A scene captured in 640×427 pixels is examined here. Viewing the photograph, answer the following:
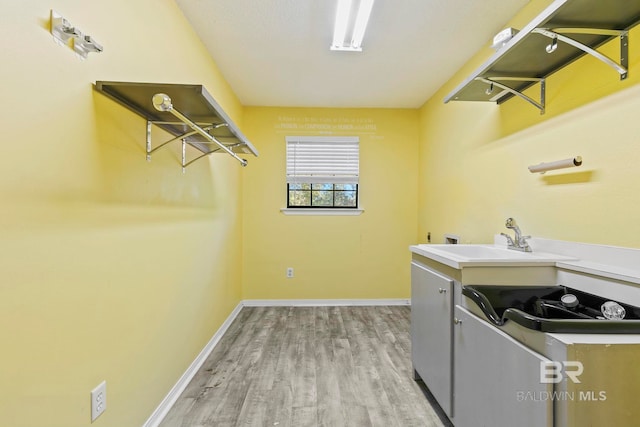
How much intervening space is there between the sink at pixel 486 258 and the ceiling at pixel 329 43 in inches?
60.8

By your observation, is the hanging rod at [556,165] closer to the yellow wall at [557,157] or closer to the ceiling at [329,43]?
the yellow wall at [557,157]

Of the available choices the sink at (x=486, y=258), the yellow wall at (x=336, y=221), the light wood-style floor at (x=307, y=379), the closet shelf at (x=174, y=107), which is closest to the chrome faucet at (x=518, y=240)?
the sink at (x=486, y=258)

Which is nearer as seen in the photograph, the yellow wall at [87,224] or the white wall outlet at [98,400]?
the yellow wall at [87,224]

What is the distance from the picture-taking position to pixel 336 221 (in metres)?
3.69

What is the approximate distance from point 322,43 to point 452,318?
6.89ft

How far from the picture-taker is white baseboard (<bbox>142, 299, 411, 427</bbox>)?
5.47ft

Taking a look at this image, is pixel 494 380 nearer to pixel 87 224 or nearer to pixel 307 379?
pixel 307 379

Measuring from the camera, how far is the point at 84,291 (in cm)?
107

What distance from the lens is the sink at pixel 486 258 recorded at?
140 cm

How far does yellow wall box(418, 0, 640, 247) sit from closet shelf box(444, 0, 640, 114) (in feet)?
0.17

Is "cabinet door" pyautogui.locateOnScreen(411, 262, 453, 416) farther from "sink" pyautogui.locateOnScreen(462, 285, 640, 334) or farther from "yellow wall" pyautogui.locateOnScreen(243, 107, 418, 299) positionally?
"yellow wall" pyautogui.locateOnScreen(243, 107, 418, 299)

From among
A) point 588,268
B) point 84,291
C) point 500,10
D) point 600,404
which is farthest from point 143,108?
point 500,10

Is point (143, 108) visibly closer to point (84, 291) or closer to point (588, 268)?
point (84, 291)

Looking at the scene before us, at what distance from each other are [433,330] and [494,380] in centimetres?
58
